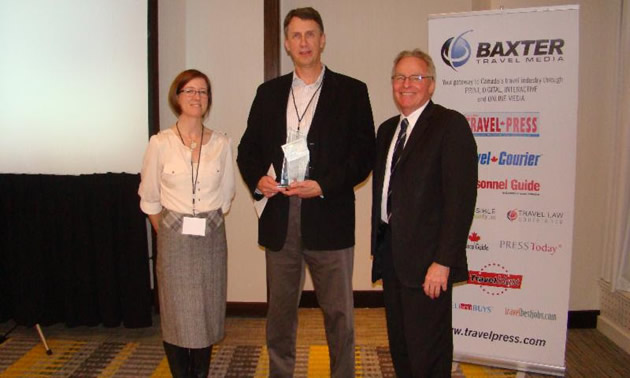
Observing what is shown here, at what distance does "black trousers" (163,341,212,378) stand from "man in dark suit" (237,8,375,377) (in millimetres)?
324

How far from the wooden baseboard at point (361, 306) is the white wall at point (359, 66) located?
1.9 inches

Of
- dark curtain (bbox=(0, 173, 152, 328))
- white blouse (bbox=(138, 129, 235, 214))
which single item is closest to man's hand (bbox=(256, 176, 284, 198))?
white blouse (bbox=(138, 129, 235, 214))

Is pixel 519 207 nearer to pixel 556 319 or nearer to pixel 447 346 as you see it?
pixel 556 319

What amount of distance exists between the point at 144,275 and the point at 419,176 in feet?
7.13

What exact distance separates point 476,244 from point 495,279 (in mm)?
222

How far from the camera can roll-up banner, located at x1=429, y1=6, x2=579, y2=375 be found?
2.44 metres

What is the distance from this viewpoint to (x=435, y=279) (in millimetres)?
1751

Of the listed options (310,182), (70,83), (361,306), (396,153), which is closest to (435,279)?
(396,153)

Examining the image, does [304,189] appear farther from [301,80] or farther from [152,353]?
[152,353]

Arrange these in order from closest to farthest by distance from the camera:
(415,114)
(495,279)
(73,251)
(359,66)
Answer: (415,114) < (495,279) < (73,251) < (359,66)

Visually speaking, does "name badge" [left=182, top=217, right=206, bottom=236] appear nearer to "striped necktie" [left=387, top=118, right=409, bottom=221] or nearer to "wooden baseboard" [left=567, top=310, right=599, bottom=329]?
"striped necktie" [left=387, top=118, right=409, bottom=221]

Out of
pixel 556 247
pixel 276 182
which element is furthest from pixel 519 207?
pixel 276 182

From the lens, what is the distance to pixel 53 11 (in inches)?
124

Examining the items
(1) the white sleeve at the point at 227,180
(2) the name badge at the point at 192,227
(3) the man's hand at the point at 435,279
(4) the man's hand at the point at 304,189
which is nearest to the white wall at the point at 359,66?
(1) the white sleeve at the point at 227,180
